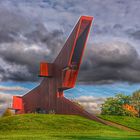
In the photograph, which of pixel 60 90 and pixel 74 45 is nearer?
pixel 74 45

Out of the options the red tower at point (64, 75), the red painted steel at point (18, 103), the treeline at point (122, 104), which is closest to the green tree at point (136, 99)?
the treeline at point (122, 104)

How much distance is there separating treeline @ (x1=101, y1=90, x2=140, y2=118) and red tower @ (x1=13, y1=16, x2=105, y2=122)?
15088 mm

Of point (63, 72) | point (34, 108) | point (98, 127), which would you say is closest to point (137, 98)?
point (34, 108)

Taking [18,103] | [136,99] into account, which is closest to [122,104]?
[136,99]

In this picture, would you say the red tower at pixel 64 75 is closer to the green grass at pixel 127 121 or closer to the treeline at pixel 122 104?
the green grass at pixel 127 121

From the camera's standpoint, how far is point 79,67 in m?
39.3

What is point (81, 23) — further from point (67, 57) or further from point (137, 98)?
point (137, 98)

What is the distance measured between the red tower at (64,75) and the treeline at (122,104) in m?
15.1

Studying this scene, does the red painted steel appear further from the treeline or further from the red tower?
the treeline

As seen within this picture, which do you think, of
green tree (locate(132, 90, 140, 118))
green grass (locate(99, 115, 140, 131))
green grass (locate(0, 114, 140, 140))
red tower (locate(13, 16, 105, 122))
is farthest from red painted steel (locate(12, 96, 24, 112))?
green grass (locate(0, 114, 140, 140))

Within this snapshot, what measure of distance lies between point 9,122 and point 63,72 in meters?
10.0

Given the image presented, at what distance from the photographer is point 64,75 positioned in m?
40.2

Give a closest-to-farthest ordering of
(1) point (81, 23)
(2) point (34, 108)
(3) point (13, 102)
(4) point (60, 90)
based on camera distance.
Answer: (1) point (81, 23) → (4) point (60, 90) → (2) point (34, 108) → (3) point (13, 102)

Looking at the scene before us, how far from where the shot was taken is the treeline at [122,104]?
5691cm
